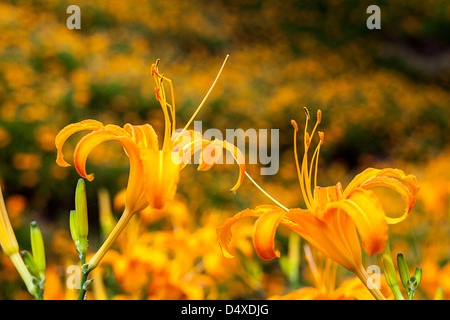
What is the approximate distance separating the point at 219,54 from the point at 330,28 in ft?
7.01

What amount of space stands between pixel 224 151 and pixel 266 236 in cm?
310

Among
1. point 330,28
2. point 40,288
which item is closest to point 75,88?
point 40,288

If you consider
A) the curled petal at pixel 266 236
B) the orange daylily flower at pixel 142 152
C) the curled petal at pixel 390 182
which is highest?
the orange daylily flower at pixel 142 152

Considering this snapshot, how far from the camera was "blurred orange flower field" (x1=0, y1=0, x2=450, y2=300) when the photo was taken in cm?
57

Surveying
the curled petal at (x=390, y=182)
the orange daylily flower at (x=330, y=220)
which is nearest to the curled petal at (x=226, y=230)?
the orange daylily flower at (x=330, y=220)

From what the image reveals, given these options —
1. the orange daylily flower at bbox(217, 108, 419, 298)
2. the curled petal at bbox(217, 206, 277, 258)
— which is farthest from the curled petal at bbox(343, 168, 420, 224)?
the curled petal at bbox(217, 206, 277, 258)

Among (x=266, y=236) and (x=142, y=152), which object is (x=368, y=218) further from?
(x=142, y=152)

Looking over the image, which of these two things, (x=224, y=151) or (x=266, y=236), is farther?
(x=224, y=151)

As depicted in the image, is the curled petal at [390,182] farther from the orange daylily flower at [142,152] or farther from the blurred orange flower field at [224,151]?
the orange daylily flower at [142,152]

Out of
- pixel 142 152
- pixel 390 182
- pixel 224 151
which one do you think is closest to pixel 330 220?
pixel 390 182

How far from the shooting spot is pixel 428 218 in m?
2.38

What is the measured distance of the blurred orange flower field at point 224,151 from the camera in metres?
0.57

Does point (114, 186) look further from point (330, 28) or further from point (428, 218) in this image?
point (330, 28)

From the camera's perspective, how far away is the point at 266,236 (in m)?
0.51
